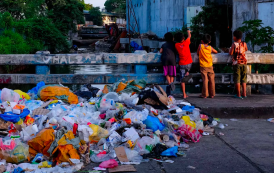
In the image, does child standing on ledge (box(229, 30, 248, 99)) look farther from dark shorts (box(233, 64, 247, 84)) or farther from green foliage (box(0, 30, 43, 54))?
green foliage (box(0, 30, 43, 54))

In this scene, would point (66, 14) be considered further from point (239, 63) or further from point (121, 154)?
point (121, 154)

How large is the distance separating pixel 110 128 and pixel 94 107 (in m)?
1.05

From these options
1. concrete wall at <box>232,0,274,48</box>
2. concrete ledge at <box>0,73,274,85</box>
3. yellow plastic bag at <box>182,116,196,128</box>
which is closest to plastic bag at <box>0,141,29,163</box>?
yellow plastic bag at <box>182,116,196,128</box>

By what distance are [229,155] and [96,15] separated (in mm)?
88967

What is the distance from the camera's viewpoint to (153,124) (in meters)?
4.68

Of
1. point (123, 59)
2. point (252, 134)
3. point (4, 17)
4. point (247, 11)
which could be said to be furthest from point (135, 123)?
point (4, 17)

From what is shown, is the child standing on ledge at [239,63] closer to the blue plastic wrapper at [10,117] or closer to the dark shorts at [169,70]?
the dark shorts at [169,70]

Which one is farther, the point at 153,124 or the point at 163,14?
the point at 163,14

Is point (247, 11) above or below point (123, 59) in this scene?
above

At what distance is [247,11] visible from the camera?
48.2 ft

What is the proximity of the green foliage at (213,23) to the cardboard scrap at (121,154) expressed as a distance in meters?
13.9

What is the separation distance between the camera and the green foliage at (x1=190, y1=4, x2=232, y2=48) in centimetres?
1698

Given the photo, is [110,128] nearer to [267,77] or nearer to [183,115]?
[183,115]

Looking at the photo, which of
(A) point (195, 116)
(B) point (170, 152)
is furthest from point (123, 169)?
(A) point (195, 116)
